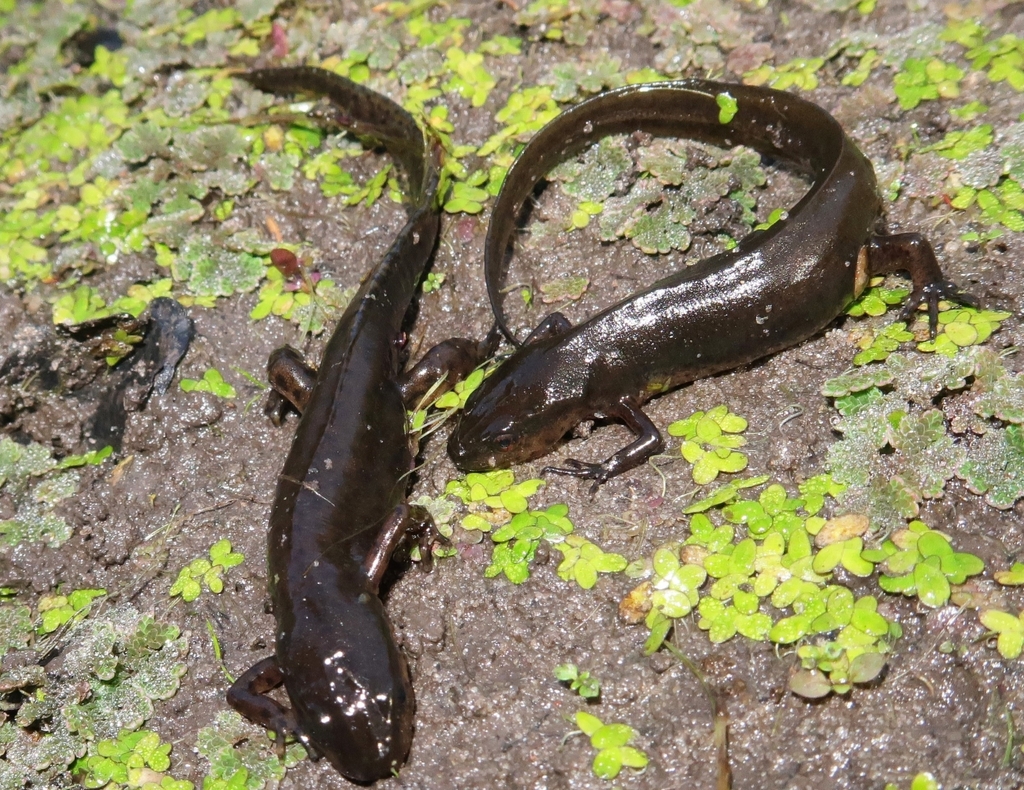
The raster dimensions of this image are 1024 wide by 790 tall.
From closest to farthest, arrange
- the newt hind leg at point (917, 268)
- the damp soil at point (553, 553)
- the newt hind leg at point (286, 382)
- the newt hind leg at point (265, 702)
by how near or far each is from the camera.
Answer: the damp soil at point (553, 553) < the newt hind leg at point (265, 702) < the newt hind leg at point (917, 268) < the newt hind leg at point (286, 382)

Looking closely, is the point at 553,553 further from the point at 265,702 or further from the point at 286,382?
the point at 286,382

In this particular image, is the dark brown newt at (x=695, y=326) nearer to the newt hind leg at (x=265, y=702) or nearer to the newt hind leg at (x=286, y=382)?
the newt hind leg at (x=286, y=382)

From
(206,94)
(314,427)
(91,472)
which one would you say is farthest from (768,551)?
(206,94)

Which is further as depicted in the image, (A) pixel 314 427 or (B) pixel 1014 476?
(A) pixel 314 427

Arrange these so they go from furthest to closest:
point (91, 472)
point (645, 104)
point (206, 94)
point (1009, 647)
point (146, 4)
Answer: point (146, 4)
point (206, 94)
point (645, 104)
point (91, 472)
point (1009, 647)

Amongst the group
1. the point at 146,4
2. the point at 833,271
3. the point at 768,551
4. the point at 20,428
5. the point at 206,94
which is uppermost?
the point at 146,4

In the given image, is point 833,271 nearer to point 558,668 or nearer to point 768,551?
point 768,551

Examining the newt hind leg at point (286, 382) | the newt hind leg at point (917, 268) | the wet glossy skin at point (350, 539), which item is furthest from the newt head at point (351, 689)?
the newt hind leg at point (917, 268)
